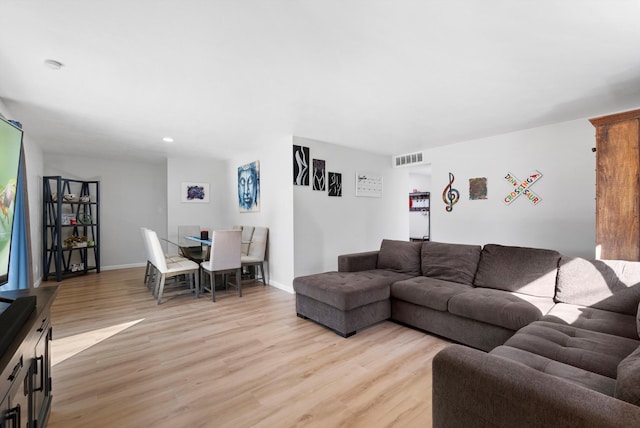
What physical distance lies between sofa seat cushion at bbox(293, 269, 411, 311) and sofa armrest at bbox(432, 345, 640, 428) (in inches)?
56.7

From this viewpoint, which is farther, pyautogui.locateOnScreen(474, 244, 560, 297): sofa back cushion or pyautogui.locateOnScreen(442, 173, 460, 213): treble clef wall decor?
pyautogui.locateOnScreen(442, 173, 460, 213): treble clef wall decor

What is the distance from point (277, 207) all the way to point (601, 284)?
12.6 feet

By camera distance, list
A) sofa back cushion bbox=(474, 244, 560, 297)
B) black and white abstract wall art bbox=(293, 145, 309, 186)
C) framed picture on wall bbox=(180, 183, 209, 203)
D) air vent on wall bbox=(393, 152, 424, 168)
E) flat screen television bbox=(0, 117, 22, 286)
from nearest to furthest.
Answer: flat screen television bbox=(0, 117, 22, 286)
sofa back cushion bbox=(474, 244, 560, 297)
black and white abstract wall art bbox=(293, 145, 309, 186)
air vent on wall bbox=(393, 152, 424, 168)
framed picture on wall bbox=(180, 183, 209, 203)

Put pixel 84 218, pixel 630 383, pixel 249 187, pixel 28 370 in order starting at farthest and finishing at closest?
pixel 84 218
pixel 249 187
pixel 28 370
pixel 630 383

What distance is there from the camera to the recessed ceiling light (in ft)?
6.90

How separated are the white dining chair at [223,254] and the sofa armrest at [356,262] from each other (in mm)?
1483

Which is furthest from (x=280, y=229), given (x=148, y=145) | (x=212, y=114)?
(x=148, y=145)

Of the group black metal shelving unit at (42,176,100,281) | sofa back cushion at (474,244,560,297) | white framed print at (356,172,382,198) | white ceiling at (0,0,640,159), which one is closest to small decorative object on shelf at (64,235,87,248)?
black metal shelving unit at (42,176,100,281)

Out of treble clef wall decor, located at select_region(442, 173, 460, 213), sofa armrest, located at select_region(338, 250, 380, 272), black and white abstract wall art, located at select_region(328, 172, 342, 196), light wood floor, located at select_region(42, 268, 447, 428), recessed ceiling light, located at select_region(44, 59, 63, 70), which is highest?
recessed ceiling light, located at select_region(44, 59, 63, 70)

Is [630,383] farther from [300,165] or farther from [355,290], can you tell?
[300,165]

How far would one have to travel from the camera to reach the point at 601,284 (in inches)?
88.6

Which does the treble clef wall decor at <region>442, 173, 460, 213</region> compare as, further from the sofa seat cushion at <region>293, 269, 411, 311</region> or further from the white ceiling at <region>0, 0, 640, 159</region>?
the sofa seat cushion at <region>293, 269, 411, 311</region>

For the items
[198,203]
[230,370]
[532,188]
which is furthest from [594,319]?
[198,203]

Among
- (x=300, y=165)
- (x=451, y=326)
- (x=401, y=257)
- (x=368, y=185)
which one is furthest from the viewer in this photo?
(x=368, y=185)
